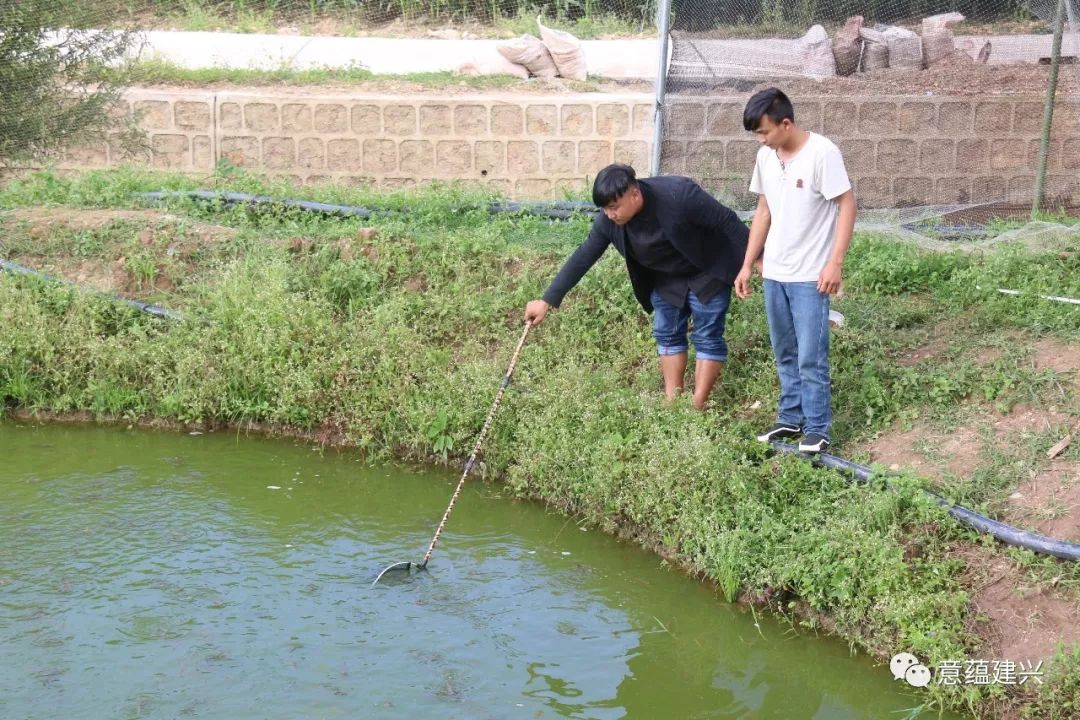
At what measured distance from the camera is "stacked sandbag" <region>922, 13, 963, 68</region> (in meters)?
8.75

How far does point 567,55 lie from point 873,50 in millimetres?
4074

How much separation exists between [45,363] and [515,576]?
3947mm

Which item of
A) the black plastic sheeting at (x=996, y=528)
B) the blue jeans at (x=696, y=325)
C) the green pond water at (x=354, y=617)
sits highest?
the blue jeans at (x=696, y=325)

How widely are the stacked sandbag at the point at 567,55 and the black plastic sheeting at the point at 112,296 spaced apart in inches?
222

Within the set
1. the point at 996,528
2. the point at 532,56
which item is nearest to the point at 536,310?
the point at 996,528

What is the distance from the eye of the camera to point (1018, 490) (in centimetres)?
548

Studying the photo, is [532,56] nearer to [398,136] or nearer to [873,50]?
[398,136]

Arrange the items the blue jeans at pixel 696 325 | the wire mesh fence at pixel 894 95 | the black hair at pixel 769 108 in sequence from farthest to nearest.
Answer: the wire mesh fence at pixel 894 95
the blue jeans at pixel 696 325
the black hair at pixel 769 108

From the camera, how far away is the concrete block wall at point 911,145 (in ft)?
28.7

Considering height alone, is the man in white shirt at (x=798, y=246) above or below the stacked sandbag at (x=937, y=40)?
below

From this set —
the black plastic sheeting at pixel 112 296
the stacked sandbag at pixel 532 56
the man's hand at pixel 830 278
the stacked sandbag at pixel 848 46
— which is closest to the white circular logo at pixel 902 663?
the man's hand at pixel 830 278

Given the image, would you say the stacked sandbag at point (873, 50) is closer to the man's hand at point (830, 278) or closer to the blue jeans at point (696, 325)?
the blue jeans at point (696, 325)

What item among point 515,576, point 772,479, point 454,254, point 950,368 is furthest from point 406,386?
point 950,368

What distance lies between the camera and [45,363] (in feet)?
26.1
